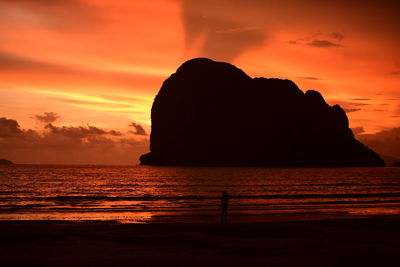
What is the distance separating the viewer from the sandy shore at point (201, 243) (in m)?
16.2

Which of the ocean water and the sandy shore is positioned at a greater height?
the sandy shore

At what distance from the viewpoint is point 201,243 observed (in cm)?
2014

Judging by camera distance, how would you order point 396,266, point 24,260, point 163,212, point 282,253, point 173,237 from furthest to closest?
1. point 163,212
2. point 173,237
3. point 282,253
4. point 24,260
5. point 396,266

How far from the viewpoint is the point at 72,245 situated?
19.4m

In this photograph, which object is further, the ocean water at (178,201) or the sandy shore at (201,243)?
the ocean water at (178,201)

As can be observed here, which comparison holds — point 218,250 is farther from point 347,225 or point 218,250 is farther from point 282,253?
point 347,225

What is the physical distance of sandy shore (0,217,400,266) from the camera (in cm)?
1619

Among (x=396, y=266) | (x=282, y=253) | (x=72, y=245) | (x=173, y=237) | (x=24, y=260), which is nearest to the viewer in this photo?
(x=396, y=266)

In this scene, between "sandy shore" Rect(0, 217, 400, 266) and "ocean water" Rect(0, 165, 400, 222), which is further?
"ocean water" Rect(0, 165, 400, 222)

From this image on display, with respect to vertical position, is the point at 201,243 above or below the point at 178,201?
above

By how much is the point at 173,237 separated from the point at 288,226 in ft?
25.5

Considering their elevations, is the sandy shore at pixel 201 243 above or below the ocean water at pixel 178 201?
above

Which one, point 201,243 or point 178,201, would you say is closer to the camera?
point 201,243

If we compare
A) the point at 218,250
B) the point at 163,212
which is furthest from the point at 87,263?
the point at 163,212
